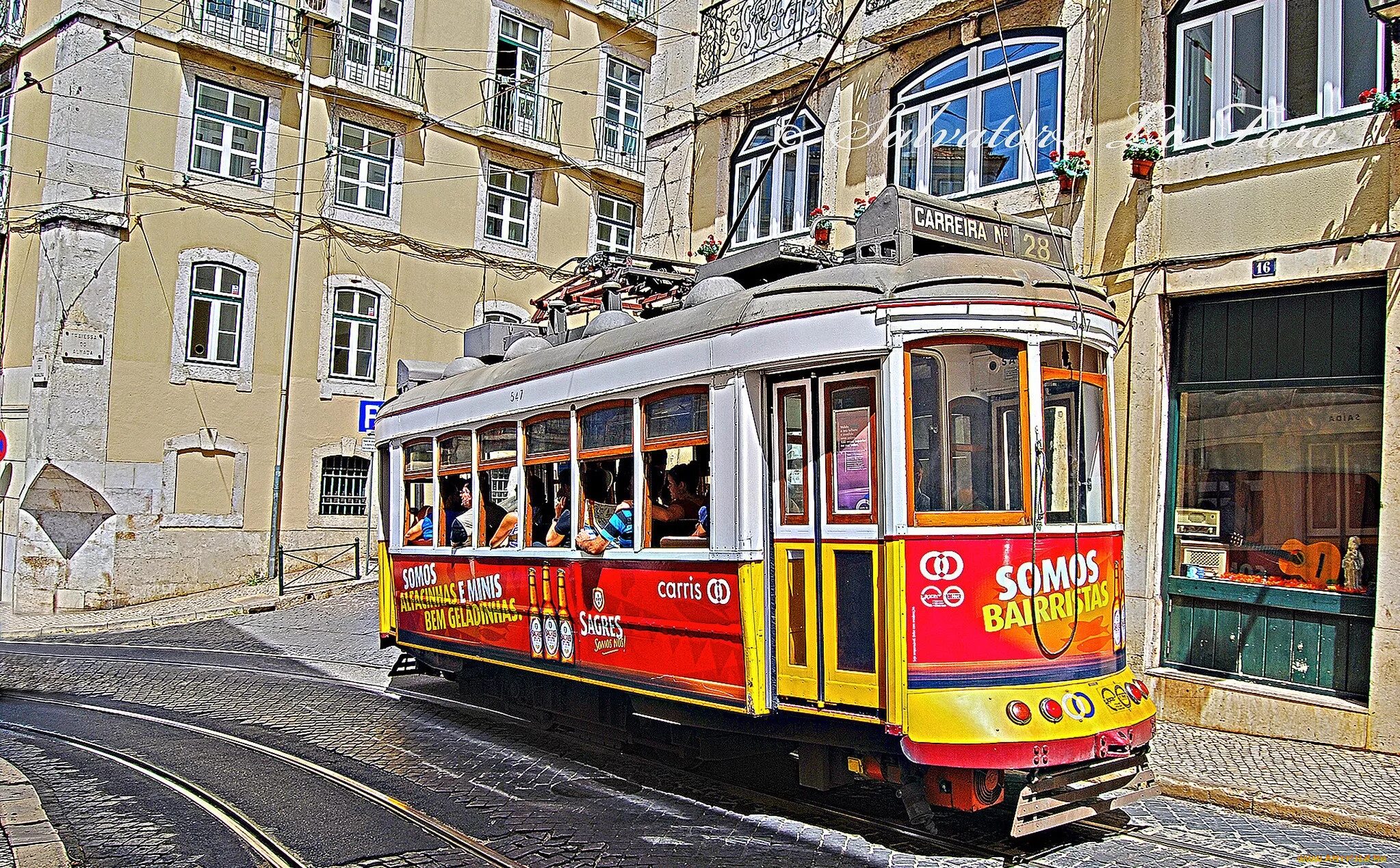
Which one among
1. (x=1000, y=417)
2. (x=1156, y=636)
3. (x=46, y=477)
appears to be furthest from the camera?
(x=46, y=477)

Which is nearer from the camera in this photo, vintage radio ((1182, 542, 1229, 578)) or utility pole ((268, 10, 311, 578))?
vintage radio ((1182, 542, 1229, 578))

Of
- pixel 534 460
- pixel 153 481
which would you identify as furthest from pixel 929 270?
pixel 153 481

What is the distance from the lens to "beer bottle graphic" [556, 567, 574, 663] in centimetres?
880

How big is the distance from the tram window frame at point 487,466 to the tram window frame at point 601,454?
926 mm

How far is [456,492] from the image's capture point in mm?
10750

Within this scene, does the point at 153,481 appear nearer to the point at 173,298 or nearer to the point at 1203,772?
the point at 173,298

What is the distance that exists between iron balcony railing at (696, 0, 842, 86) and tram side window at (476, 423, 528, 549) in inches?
270

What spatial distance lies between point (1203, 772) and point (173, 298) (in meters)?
19.6

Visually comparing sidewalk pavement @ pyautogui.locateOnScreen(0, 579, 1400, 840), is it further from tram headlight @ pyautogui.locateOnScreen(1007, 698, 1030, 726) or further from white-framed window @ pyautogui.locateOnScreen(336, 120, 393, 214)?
white-framed window @ pyautogui.locateOnScreen(336, 120, 393, 214)

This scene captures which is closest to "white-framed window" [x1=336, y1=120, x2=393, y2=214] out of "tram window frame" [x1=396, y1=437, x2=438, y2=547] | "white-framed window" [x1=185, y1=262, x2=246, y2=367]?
"white-framed window" [x1=185, y1=262, x2=246, y2=367]

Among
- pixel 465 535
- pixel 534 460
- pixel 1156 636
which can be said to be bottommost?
pixel 1156 636

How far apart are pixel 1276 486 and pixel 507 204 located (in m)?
20.8

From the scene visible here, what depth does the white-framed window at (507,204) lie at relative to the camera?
89.3 ft

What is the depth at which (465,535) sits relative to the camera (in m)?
10.5
